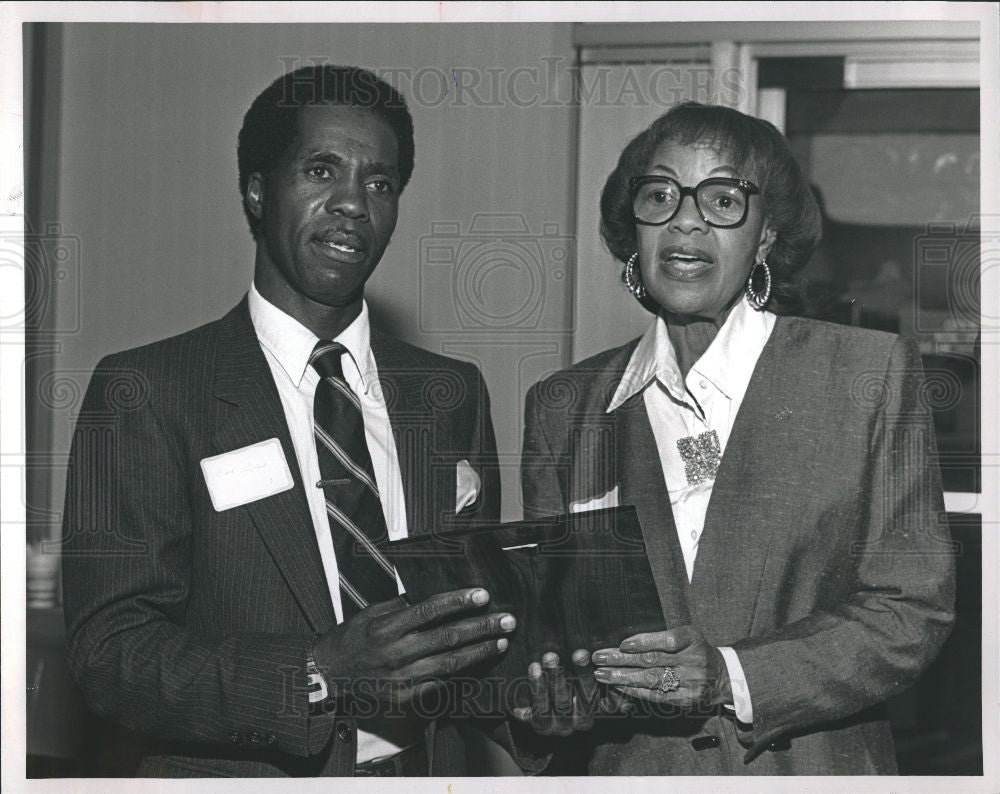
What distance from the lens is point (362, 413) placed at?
279 cm

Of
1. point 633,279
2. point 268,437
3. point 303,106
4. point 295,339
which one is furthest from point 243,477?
point 633,279

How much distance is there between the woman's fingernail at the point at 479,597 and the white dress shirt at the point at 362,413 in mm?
188

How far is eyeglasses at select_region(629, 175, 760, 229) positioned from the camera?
273cm

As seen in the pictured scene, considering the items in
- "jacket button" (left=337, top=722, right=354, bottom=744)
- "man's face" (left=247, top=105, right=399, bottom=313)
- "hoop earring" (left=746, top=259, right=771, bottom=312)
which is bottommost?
"jacket button" (left=337, top=722, right=354, bottom=744)

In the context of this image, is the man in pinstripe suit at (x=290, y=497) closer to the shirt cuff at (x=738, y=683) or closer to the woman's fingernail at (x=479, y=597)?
the woman's fingernail at (x=479, y=597)

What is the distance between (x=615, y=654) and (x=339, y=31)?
5.49ft

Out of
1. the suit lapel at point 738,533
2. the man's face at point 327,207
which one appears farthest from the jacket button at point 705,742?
the man's face at point 327,207

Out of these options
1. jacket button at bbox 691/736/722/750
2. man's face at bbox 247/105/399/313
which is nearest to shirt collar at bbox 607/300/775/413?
man's face at bbox 247/105/399/313

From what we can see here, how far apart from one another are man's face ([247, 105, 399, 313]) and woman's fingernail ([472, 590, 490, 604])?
77 centimetres

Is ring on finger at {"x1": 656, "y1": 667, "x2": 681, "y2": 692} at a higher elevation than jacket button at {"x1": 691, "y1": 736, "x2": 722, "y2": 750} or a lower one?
higher

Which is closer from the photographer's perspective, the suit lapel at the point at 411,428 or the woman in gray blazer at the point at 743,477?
the woman in gray blazer at the point at 743,477

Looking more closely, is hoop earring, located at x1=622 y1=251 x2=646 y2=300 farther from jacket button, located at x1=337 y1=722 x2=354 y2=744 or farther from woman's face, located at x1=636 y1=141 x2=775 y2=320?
jacket button, located at x1=337 y1=722 x2=354 y2=744

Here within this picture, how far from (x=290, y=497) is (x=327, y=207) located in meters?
0.70

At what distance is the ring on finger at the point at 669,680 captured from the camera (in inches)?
105
